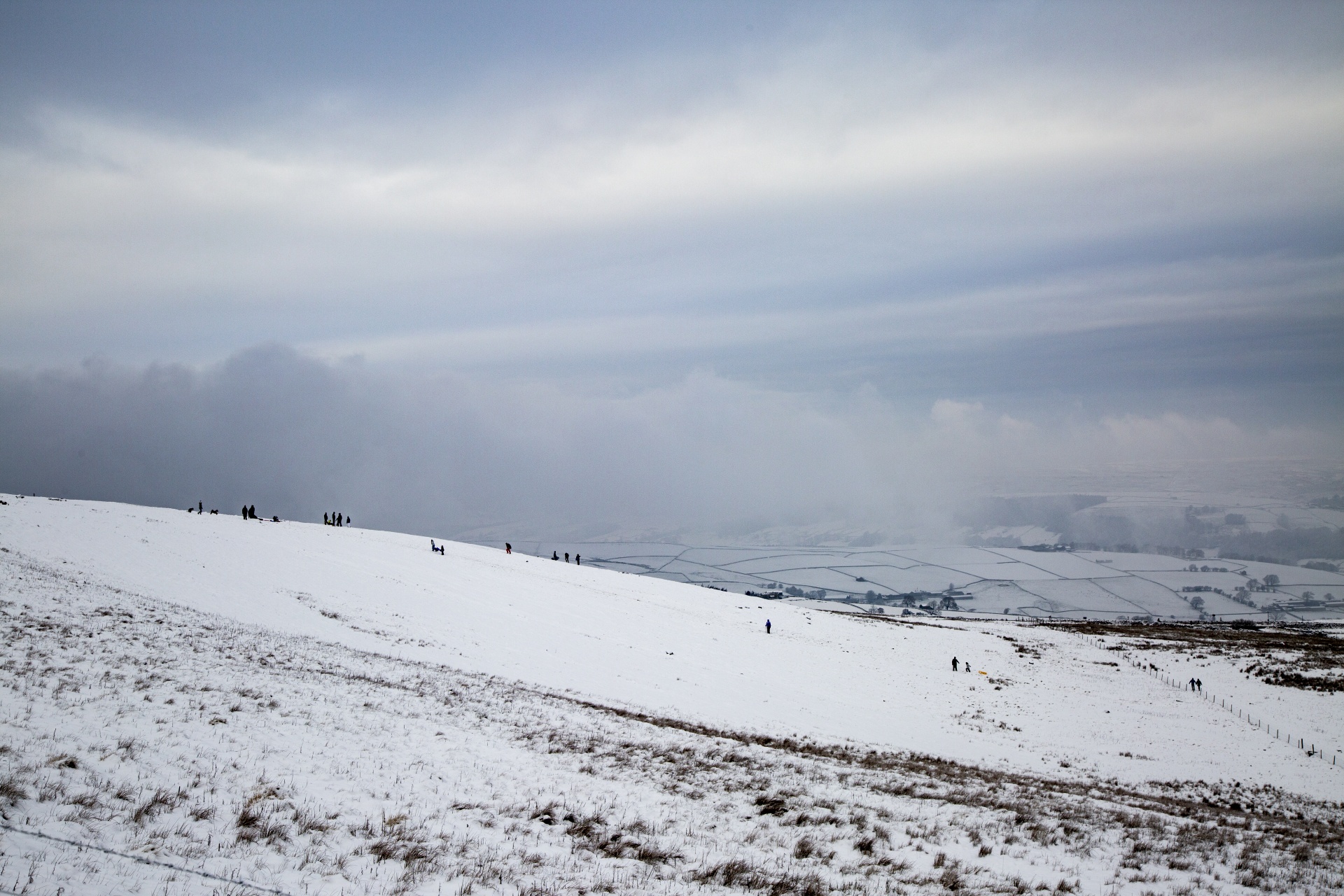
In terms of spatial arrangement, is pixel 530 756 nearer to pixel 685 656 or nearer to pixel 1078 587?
pixel 685 656

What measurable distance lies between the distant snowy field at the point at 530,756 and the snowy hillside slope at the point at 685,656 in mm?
288

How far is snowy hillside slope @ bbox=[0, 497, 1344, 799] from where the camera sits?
27.1 m

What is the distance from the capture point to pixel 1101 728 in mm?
32906

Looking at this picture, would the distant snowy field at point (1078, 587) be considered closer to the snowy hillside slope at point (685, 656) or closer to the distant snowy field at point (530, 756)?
the snowy hillside slope at point (685, 656)

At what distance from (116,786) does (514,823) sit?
221 inches

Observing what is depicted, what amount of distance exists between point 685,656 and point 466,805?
26.4 metres

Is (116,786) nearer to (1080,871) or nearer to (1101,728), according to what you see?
(1080,871)

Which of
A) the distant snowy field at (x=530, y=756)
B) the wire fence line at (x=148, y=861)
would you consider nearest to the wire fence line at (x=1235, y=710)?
the distant snowy field at (x=530, y=756)

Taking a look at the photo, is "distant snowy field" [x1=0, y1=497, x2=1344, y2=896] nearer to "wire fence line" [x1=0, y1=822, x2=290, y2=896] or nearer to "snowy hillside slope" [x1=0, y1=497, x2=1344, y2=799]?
"wire fence line" [x1=0, y1=822, x2=290, y2=896]

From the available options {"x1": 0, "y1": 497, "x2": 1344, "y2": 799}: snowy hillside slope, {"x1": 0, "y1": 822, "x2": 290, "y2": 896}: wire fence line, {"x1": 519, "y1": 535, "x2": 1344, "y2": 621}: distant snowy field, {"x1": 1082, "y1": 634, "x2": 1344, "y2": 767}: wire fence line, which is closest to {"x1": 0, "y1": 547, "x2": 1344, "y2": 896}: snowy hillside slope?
{"x1": 0, "y1": 822, "x2": 290, "y2": 896}: wire fence line

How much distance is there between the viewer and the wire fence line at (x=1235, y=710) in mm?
31578

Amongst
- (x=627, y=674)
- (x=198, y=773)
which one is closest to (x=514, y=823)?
(x=198, y=773)

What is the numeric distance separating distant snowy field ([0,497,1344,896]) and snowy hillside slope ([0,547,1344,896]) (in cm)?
7

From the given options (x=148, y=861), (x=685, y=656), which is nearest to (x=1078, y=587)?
(x=685, y=656)
